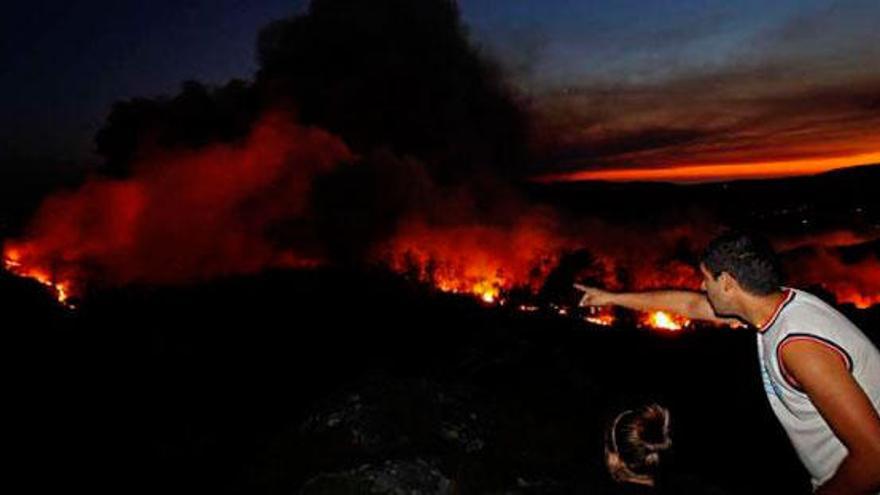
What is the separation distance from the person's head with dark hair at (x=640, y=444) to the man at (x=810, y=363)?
58 centimetres

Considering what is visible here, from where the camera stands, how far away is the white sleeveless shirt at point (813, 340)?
2.93 m

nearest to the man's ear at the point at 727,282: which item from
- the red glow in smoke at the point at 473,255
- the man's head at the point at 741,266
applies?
the man's head at the point at 741,266

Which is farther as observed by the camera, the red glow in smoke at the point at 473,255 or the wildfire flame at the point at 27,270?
the red glow in smoke at the point at 473,255

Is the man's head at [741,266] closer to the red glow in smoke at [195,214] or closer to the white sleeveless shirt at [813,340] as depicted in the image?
the white sleeveless shirt at [813,340]

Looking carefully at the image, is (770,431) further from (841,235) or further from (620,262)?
(841,235)

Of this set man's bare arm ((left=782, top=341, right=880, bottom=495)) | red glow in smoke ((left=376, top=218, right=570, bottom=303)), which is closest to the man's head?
man's bare arm ((left=782, top=341, right=880, bottom=495))

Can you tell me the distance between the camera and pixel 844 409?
2.74m

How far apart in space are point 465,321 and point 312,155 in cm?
2081

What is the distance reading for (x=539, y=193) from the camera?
69.6 m

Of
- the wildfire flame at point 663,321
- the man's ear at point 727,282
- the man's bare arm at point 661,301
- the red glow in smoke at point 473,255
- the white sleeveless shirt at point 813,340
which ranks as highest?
the red glow in smoke at point 473,255

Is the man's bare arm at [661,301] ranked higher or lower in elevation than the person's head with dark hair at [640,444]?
higher

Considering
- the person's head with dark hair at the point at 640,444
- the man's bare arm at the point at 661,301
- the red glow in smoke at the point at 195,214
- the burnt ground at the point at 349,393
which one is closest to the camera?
the person's head with dark hair at the point at 640,444

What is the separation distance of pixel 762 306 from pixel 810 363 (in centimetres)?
43

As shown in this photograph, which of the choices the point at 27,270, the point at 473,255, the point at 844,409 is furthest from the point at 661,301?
the point at 473,255
